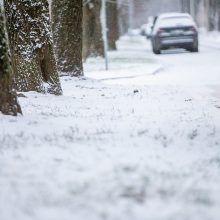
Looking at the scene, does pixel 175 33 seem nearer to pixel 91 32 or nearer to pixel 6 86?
pixel 91 32

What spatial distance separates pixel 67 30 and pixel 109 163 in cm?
854

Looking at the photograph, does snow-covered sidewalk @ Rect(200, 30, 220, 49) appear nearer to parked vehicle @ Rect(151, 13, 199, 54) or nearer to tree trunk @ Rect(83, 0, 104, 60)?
parked vehicle @ Rect(151, 13, 199, 54)

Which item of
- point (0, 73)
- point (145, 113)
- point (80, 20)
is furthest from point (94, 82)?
point (0, 73)

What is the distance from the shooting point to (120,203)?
4168mm

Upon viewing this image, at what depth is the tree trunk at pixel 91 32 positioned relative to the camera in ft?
A: 78.7

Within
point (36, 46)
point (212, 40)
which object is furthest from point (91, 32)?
point (212, 40)

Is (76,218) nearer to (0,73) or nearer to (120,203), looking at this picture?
(120,203)

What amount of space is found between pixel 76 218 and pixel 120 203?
0.35 metres

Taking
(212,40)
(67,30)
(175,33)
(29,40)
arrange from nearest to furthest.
→ (29,40) → (67,30) → (175,33) → (212,40)

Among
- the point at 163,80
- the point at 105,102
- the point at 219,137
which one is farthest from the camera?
the point at 163,80

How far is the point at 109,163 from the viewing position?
484 centimetres

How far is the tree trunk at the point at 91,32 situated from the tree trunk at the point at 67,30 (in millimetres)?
10658

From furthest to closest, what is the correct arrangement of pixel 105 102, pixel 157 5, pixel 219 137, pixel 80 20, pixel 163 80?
pixel 157 5, pixel 163 80, pixel 80 20, pixel 105 102, pixel 219 137

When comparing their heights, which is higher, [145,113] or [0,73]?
[0,73]
